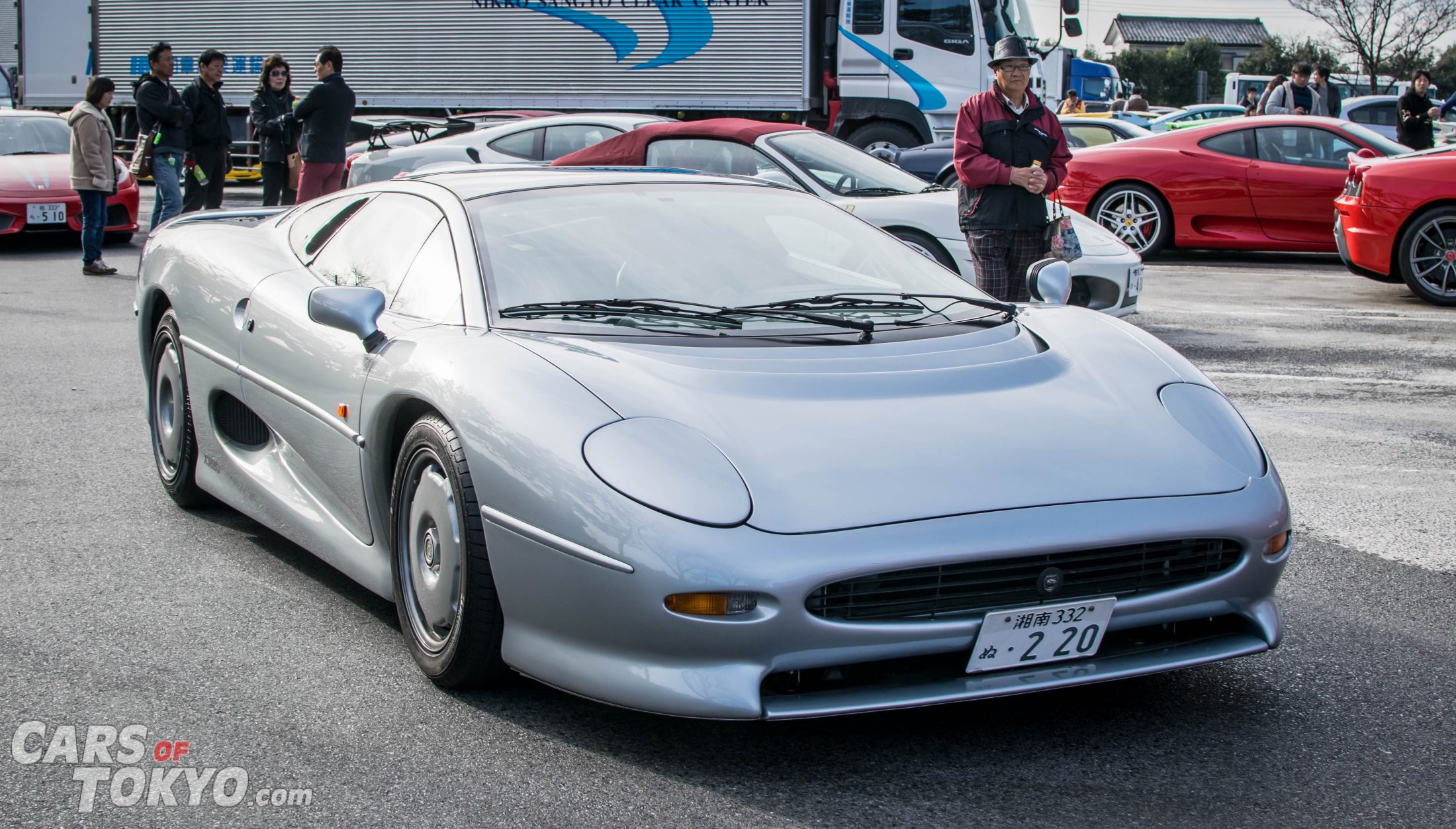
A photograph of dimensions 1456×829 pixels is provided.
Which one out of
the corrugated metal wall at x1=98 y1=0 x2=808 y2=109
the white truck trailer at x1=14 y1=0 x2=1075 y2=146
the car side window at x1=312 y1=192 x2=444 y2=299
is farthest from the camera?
the corrugated metal wall at x1=98 y1=0 x2=808 y2=109

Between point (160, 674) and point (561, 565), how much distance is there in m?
1.18

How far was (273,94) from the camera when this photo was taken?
1296 centimetres

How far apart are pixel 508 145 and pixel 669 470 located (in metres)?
10.6

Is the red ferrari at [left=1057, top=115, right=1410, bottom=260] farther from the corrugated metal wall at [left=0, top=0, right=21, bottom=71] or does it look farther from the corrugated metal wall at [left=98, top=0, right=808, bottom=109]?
the corrugated metal wall at [left=0, top=0, right=21, bottom=71]

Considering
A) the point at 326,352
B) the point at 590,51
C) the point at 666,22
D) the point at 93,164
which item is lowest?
the point at 326,352

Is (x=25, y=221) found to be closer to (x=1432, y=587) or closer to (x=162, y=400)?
(x=162, y=400)

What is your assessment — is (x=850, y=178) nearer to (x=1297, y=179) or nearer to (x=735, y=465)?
(x=1297, y=179)

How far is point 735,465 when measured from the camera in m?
2.82

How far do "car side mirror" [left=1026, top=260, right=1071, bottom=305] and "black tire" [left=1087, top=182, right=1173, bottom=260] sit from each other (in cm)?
844

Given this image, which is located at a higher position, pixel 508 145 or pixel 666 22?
pixel 666 22

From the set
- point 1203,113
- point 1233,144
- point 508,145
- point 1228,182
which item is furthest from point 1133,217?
point 1203,113

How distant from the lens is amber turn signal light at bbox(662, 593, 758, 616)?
2.69 metres

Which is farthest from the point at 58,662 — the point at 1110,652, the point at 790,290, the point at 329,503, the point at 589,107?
the point at 589,107

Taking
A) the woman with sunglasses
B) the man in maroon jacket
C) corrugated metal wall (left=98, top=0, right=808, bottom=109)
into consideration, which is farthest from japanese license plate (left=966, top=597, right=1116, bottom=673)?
corrugated metal wall (left=98, top=0, right=808, bottom=109)
